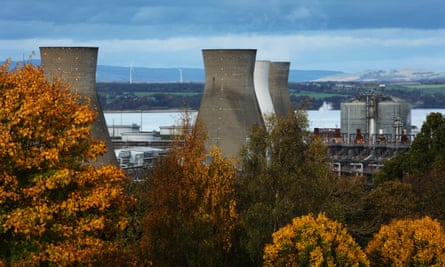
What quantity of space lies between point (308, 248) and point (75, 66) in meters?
13.4

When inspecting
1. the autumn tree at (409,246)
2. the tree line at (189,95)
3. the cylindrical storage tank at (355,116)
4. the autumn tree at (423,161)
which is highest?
the tree line at (189,95)

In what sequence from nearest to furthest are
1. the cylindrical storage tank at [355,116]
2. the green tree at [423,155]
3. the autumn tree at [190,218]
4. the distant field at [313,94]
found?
the autumn tree at [190,218] → the green tree at [423,155] → the cylindrical storage tank at [355,116] → the distant field at [313,94]

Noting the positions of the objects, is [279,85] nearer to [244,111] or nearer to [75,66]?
[244,111]

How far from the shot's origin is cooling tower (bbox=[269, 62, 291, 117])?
156ft

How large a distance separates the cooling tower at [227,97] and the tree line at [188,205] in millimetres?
8484

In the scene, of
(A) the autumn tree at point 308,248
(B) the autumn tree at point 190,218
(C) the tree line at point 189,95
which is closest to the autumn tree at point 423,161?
(B) the autumn tree at point 190,218

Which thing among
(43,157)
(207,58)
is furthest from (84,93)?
(43,157)

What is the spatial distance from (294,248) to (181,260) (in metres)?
1.98

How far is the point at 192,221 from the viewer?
17344 millimetres

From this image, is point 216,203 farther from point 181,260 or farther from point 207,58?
point 207,58

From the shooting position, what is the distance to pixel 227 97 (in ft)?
107

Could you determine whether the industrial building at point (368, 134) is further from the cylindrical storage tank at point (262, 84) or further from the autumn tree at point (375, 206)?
the autumn tree at point (375, 206)

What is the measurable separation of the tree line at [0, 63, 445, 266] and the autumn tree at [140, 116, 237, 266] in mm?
22

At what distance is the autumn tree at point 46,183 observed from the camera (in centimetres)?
1344
